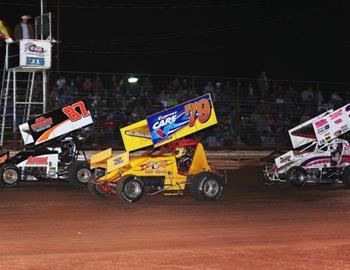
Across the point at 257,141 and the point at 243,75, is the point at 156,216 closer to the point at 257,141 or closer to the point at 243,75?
the point at 257,141

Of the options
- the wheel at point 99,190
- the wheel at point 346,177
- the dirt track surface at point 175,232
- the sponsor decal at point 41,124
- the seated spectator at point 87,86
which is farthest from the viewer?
the seated spectator at point 87,86

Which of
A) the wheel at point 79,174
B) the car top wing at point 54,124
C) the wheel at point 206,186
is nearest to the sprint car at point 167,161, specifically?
the wheel at point 206,186

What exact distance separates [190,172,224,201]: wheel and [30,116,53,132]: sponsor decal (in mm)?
4226

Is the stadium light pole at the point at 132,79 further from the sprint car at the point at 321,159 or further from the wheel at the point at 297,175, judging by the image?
the wheel at the point at 297,175

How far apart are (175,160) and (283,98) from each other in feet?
41.0

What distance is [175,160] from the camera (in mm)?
12008

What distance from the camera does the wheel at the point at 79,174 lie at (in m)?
14.3

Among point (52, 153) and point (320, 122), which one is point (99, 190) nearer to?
point (52, 153)

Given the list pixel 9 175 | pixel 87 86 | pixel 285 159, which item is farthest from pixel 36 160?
pixel 87 86

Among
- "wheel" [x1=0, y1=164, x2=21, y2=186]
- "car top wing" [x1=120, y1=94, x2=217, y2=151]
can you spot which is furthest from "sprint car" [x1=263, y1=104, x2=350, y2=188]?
"wheel" [x1=0, y1=164, x2=21, y2=186]

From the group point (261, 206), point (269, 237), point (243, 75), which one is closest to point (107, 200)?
point (261, 206)

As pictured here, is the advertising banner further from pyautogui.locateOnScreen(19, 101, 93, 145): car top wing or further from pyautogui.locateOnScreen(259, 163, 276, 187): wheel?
pyautogui.locateOnScreen(259, 163, 276, 187): wheel

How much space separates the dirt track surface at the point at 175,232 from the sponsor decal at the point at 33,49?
5.62 metres

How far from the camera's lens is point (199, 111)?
11867 millimetres
